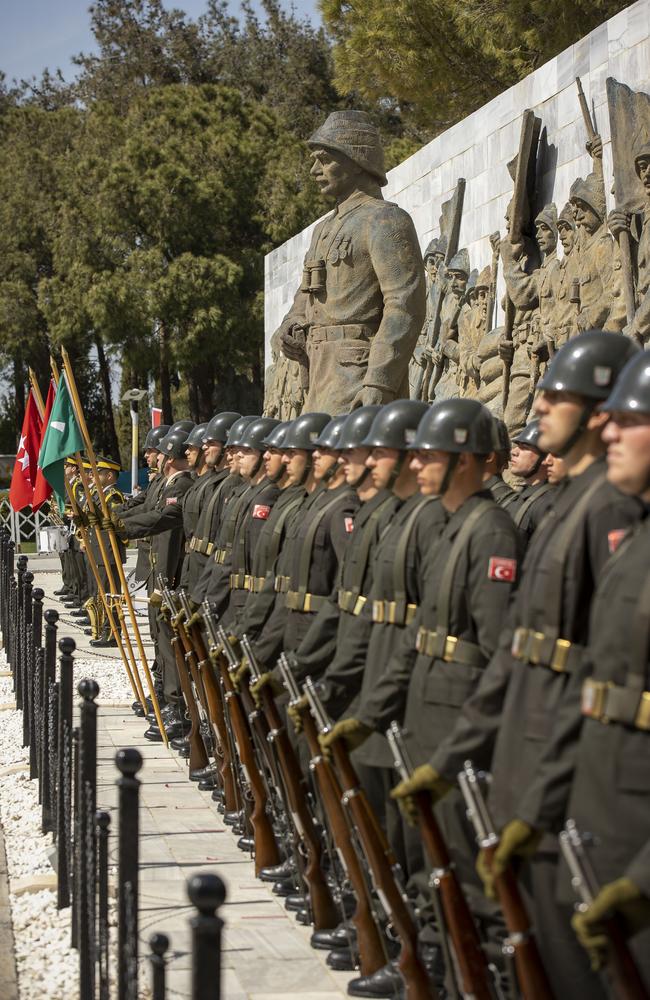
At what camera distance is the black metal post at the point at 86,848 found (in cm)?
519

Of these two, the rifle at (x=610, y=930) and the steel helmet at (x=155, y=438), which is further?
the steel helmet at (x=155, y=438)

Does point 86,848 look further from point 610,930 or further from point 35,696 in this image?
point 35,696

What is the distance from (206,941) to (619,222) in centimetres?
937

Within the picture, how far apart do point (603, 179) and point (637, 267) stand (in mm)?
1467

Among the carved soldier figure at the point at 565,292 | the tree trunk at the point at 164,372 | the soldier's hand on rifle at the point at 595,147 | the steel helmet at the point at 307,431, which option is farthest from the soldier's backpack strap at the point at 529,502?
the tree trunk at the point at 164,372

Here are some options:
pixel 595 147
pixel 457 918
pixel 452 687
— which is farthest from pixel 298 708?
pixel 595 147

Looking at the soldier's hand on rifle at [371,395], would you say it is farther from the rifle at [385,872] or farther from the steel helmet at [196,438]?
the rifle at [385,872]

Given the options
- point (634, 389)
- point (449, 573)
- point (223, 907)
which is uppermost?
point (634, 389)

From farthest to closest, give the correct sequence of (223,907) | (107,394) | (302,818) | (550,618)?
(107,394)
(223,907)
(302,818)
(550,618)

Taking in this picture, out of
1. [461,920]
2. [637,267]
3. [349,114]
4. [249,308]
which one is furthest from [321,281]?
[249,308]

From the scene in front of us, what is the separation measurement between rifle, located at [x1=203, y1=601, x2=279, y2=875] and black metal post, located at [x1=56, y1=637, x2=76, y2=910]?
84cm

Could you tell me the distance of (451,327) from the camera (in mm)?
16594

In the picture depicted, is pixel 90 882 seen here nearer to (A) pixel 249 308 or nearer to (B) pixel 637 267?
(B) pixel 637 267

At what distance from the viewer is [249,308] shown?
40062 mm
